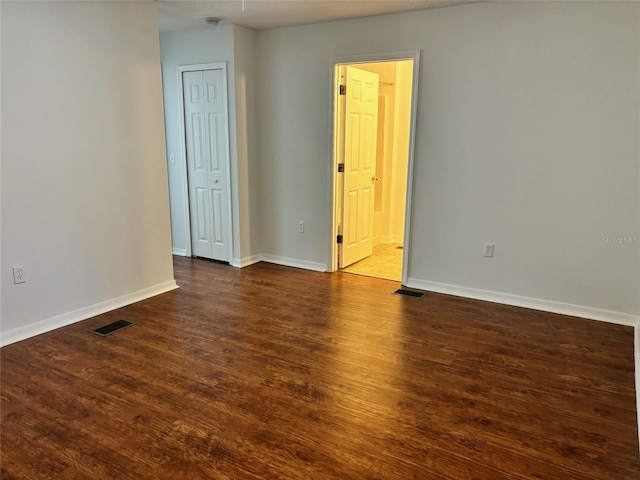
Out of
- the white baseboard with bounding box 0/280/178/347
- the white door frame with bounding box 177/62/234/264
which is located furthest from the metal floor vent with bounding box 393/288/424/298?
the white baseboard with bounding box 0/280/178/347

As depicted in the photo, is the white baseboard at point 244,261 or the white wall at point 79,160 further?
the white baseboard at point 244,261

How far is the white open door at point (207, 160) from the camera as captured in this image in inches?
187

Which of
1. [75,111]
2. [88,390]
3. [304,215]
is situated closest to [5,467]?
[88,390]

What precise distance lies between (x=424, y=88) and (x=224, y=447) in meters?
3.17

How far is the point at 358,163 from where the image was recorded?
4.86 m

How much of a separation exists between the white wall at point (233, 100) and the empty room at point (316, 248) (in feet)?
0.09

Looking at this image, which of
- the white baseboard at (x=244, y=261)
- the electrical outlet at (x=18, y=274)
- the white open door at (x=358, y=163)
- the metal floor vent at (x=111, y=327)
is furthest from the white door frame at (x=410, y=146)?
the electrical outlet at (x=18, y=274)

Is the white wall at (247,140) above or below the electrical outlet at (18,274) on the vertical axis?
above

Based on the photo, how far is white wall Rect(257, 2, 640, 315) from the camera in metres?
3.24

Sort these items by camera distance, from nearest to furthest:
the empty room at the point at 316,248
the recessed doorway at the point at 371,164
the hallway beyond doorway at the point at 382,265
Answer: the empty room at the point at 316,248, the recessed doorway at the point at 371,164, the hallway beyond doorway at the point at 382,265

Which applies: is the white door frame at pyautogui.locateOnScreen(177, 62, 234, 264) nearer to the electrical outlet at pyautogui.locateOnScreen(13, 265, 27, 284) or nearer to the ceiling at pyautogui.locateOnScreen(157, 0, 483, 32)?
the ceiling at pyautogui.locateOnScreen(157, 0, 483, 32)

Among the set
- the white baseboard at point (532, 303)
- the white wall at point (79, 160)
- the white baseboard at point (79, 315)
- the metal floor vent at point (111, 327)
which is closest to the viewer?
the white wall at point (79, 160)

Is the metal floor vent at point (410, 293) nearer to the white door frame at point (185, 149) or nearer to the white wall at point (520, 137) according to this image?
the white wall at point (520, 137)

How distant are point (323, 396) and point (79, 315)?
2097 millimetres
